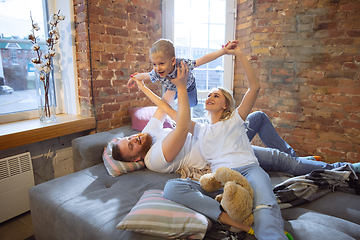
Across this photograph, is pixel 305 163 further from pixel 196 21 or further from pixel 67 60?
pixel 67 60

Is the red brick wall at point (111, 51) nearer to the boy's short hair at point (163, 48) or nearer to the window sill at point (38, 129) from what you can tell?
the window sill at point (38, 129)

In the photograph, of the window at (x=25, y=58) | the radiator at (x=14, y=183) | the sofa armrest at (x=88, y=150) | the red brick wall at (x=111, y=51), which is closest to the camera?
the radiator at (x=14, y=183)

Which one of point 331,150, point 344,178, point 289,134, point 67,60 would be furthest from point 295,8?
point 67,60

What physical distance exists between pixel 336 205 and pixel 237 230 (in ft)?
2.32

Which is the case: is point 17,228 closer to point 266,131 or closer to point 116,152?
point 116,152

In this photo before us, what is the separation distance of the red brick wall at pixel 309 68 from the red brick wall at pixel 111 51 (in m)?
1.30

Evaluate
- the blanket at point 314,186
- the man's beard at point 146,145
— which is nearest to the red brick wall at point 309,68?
the blanket at point 314,186

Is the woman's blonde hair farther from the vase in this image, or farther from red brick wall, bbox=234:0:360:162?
the vase

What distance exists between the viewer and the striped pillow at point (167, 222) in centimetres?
114

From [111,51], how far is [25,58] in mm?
803

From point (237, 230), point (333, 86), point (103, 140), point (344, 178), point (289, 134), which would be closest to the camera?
point (237, 230)

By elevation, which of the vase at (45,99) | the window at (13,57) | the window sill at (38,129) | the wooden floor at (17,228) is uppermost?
the window at (13,57)

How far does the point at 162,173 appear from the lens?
1.85m

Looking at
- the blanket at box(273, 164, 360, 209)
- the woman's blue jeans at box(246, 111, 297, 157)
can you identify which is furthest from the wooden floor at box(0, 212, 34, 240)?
the woman's blue jeans at box(246, 111, 297, 157)
